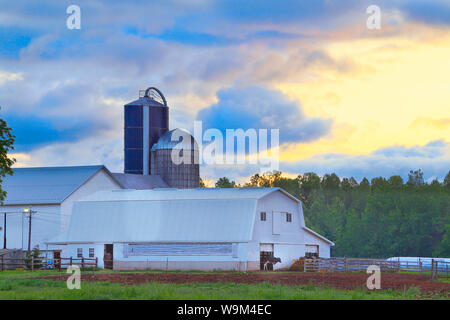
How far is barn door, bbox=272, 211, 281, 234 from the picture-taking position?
61.3 m

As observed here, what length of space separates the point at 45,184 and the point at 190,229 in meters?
18.5

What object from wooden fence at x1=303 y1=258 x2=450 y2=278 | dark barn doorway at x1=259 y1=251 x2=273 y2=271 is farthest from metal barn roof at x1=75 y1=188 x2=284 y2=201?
wooden fence at x1=303 y1=258 x2=450 y2=278

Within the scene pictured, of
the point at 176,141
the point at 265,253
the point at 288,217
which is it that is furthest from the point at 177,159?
the point at 265,253

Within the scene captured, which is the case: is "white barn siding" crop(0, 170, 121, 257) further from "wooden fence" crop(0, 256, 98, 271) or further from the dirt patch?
the dirt patch

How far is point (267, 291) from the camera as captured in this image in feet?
97.8

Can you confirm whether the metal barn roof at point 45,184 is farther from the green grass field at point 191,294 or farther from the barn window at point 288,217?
the green grass field at point 191,294

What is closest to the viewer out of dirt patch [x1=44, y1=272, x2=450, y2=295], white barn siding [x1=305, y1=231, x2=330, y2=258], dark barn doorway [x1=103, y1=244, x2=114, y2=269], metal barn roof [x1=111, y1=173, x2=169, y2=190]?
dirt patch [x1=44, y1=272, x2=450, y2=295]

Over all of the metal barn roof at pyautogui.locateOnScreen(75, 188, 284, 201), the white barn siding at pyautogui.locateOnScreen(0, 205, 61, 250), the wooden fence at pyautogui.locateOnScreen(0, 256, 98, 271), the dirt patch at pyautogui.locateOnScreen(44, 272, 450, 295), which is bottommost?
the dirt patch at pyautogui.locateOnScreen(44, 272, 450, 295)

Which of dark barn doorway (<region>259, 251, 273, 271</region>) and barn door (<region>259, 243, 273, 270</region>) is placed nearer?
dark barn doorway (<region>259, 251, 273, 271</region>)

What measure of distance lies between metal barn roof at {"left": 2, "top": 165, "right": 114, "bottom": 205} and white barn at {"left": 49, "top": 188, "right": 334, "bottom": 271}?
4.45 meters

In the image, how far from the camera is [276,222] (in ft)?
202

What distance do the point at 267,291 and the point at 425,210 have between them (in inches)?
3030
